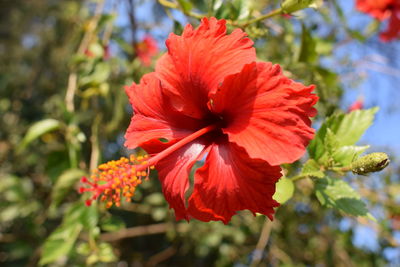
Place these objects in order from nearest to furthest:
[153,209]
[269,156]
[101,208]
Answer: [269,156], [101,208], [153,209]

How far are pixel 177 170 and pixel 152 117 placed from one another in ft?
0.53

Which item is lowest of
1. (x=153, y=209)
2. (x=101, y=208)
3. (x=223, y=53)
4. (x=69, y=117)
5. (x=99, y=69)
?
(x=153, y=209)

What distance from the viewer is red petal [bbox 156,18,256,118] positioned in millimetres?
815

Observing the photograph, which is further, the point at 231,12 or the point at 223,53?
the point at 231,12

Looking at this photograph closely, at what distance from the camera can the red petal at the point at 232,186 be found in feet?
2.54

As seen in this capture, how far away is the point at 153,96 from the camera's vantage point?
0.94 meters

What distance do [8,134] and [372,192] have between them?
8.35 feet

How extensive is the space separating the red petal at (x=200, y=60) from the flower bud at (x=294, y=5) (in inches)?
7.3

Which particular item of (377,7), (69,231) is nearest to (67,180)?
(69,231)

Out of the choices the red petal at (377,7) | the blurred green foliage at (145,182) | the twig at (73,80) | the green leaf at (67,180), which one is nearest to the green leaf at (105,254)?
the blurred green foliage at (145,182)

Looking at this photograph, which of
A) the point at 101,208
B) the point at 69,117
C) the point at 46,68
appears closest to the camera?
the point at 101,208

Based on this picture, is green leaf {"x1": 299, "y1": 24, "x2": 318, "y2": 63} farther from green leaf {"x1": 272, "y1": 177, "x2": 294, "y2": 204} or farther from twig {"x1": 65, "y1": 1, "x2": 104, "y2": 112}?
twig {"x1": 65, "y1": 1, "x2": 104, "y2": 112}

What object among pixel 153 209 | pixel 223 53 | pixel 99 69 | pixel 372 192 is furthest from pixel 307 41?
pixel 153 209

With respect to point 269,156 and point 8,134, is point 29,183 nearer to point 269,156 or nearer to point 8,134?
point 8,134
